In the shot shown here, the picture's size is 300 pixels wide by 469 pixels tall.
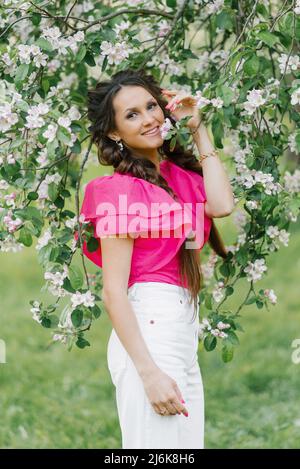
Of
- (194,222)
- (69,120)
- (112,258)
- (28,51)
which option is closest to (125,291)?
(112,258)

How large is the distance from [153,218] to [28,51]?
66 cm

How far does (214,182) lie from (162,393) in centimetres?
66

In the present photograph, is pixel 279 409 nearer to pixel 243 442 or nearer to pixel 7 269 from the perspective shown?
pixel 243 442

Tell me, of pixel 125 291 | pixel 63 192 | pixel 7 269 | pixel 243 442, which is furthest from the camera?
pixel 7 269

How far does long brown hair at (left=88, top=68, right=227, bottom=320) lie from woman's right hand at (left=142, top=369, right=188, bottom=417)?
0.99 feet

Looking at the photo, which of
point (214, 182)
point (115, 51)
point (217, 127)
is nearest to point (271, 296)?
point (214, 182)

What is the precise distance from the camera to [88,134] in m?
2.86

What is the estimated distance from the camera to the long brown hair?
8.42 feet

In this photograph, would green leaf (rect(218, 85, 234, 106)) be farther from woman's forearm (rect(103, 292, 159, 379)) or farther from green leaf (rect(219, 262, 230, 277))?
green leaf (rect(219, 262, 230, 277))

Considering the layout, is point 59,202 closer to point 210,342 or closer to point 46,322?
point 46,322

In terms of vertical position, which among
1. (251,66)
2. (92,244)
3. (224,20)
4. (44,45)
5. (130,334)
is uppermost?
(224,20)

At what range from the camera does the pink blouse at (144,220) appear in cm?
245

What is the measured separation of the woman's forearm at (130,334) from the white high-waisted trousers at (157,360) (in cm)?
5

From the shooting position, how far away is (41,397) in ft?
16.8
